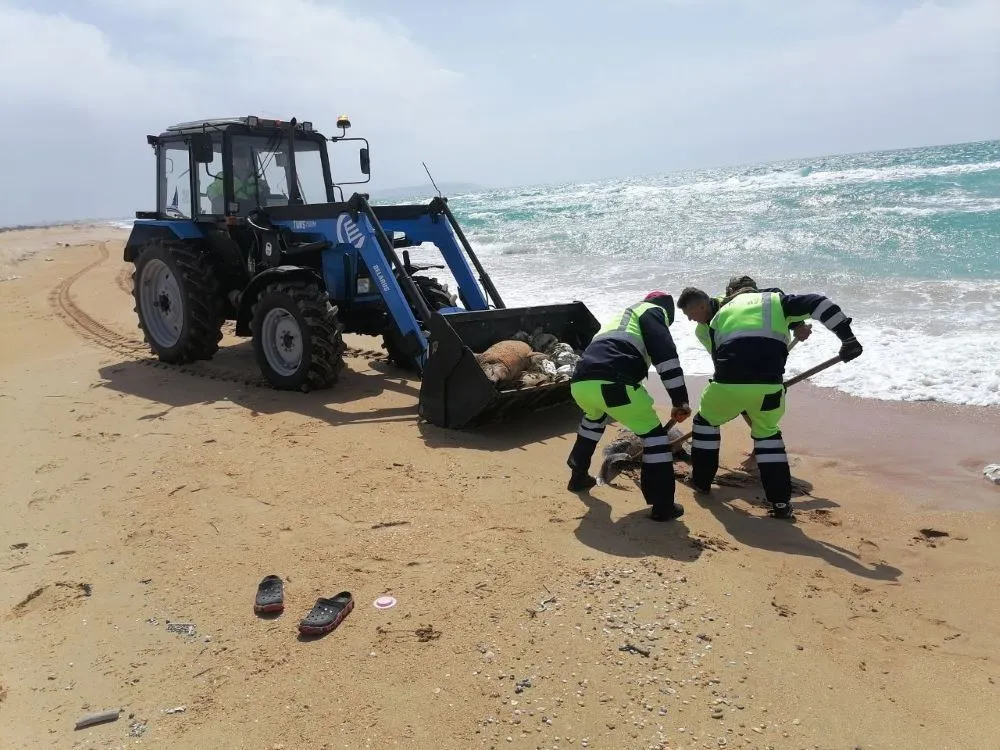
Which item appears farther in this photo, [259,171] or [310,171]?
[310,171]

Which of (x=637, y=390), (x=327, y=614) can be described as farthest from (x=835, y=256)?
(x=327, y=614)

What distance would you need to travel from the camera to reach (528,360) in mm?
6125

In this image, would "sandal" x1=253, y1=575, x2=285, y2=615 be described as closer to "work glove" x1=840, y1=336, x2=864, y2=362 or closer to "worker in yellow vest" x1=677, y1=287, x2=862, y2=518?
"worker in yellow vest" x1=677, y1=287, x2=862, y2=518

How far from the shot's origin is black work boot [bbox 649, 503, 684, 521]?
4.37 meters

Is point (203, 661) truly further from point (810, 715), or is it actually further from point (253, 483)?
point (810, 715)

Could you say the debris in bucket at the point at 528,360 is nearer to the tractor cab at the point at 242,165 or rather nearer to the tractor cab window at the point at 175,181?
the tractor cab at the point at 242,165

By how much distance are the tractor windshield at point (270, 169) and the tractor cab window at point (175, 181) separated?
0.62m

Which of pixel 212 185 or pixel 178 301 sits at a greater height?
pixel 212 185

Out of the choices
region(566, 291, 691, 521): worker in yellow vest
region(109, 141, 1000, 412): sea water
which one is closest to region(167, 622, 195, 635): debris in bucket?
region(566, 291, 691, 521): worker in yellow vest

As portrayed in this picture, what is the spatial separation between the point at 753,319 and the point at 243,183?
5.44 m

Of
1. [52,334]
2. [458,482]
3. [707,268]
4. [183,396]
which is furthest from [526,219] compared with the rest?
[458,482]

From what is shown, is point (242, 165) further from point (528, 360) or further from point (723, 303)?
point (723, 303)

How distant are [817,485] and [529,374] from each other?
2248mm

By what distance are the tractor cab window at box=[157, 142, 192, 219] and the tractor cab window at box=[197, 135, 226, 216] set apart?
0.57 feet
